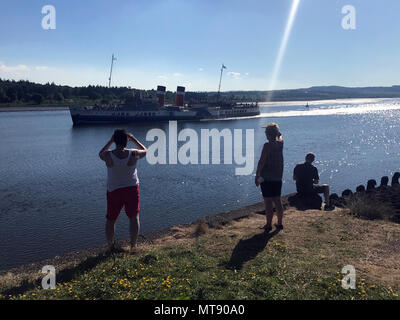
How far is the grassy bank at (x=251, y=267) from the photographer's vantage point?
379 cm

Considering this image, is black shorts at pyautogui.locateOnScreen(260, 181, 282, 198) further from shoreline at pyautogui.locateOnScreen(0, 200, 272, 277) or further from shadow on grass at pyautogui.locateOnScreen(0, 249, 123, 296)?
shadow on grass at pyautogui.locateOnScreen(0, 249, 123, 296)

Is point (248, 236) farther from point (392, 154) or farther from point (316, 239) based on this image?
point (392, 154)

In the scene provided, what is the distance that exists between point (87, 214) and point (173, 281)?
7.18 meters

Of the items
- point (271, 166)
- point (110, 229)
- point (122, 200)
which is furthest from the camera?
point (271, 166)

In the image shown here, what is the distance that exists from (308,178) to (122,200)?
189 inches

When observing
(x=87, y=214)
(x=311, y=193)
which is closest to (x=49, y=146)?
(x=87, y=214)

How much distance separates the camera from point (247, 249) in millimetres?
5234

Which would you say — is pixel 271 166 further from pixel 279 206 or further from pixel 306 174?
pixel 306 174

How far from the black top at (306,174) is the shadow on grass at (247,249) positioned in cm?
235

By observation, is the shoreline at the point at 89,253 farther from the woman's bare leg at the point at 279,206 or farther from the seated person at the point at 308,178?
the woman's bare leg at the point at 279,206

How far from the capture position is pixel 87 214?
10.5m

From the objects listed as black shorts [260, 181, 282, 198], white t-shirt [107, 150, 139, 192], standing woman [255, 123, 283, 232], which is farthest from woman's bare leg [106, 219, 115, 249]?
black shorts [260, 181, 282, 198]

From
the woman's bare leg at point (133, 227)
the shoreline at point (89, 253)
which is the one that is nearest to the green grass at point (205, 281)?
the woman's bare leg at point (133, 227)

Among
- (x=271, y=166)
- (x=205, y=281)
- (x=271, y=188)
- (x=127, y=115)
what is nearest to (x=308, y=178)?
(x=271, y=188)
